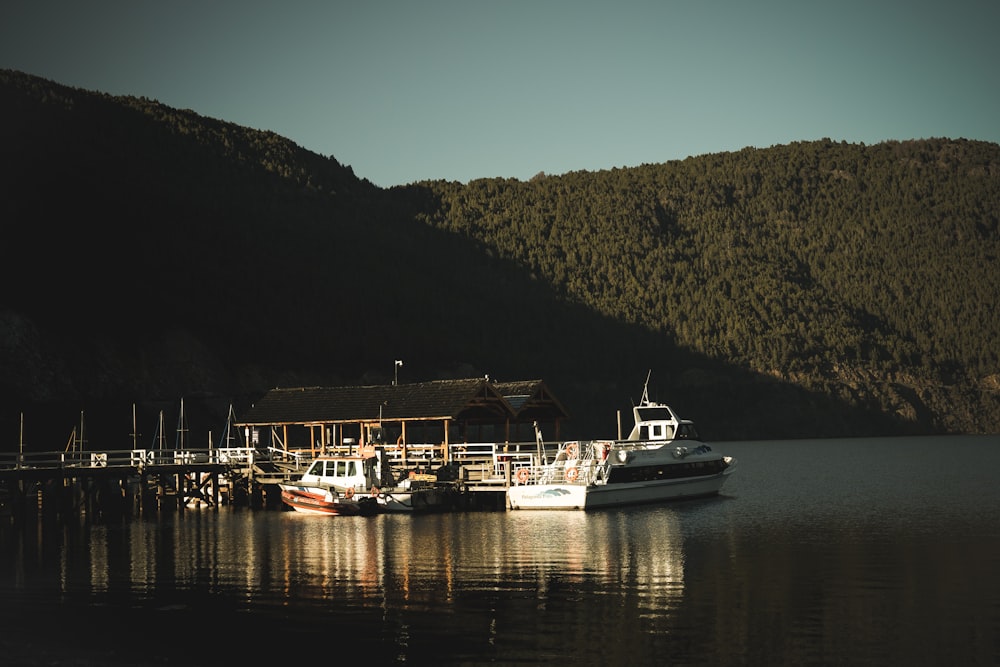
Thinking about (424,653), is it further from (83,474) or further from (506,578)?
(83,474)

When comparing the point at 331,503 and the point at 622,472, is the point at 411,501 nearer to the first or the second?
the point at 331,503

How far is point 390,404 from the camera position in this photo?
64.5 m

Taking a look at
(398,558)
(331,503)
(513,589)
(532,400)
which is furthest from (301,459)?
(513,589)

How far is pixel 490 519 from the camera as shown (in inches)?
2082

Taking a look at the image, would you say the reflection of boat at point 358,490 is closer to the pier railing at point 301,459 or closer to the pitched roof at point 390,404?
the pier railing at point 301,459

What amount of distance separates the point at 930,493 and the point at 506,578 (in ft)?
147

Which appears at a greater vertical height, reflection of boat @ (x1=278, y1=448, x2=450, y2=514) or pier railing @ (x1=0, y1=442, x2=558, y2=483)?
pier railing @ (x1=0, y1=442, x2=558, y2=483)

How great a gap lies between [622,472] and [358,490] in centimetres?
1229

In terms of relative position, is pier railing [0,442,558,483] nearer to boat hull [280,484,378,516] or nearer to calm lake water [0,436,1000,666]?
calm lake water [0,436,1000,666]

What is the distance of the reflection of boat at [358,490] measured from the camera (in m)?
56.8

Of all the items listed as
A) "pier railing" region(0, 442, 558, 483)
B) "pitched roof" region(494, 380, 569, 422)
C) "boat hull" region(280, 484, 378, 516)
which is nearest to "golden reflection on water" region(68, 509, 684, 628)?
"boat hull" region(280, 484, 378, 516)

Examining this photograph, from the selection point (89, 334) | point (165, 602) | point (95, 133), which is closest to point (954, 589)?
point (165, 602)

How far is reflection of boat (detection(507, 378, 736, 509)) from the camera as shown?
55.8 m

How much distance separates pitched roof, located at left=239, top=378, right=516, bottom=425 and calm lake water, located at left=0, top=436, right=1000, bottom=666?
8.05m
